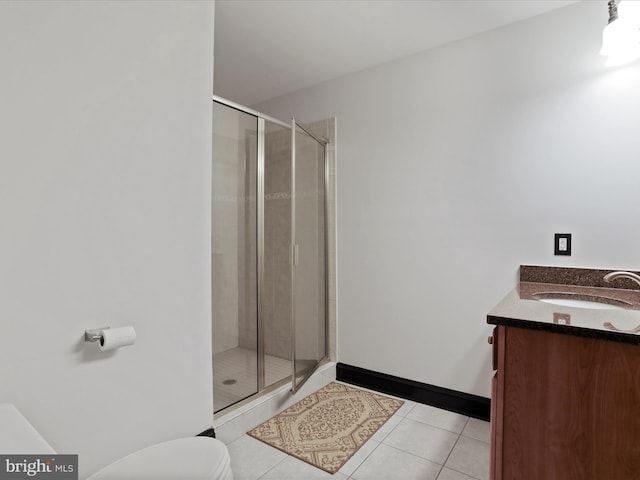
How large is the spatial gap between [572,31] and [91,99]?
2.35 meters

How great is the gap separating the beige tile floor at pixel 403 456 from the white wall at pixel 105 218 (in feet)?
1.42

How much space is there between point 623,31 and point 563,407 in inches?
63.2

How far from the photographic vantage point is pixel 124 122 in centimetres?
134

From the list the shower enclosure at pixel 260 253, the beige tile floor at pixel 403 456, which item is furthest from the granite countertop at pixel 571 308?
the shower enclosure at pixel 260 253

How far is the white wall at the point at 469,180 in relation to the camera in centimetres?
188

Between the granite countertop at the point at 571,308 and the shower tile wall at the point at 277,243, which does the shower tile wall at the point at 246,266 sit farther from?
the granite countertop at the point at 571,308

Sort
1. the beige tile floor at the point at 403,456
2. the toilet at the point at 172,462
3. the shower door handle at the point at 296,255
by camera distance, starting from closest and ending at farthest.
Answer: the toilet at the point at 172,462
the beige tile floor at the point at 403,456
the shower door handle at the point at 296,255

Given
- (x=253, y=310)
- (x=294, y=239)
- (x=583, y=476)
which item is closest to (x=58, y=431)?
(x=253, y=310)

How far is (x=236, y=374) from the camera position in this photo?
7.30 feet

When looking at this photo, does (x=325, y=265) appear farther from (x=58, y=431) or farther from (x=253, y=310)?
(x=58, y=431)

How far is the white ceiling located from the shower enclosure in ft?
1.58
